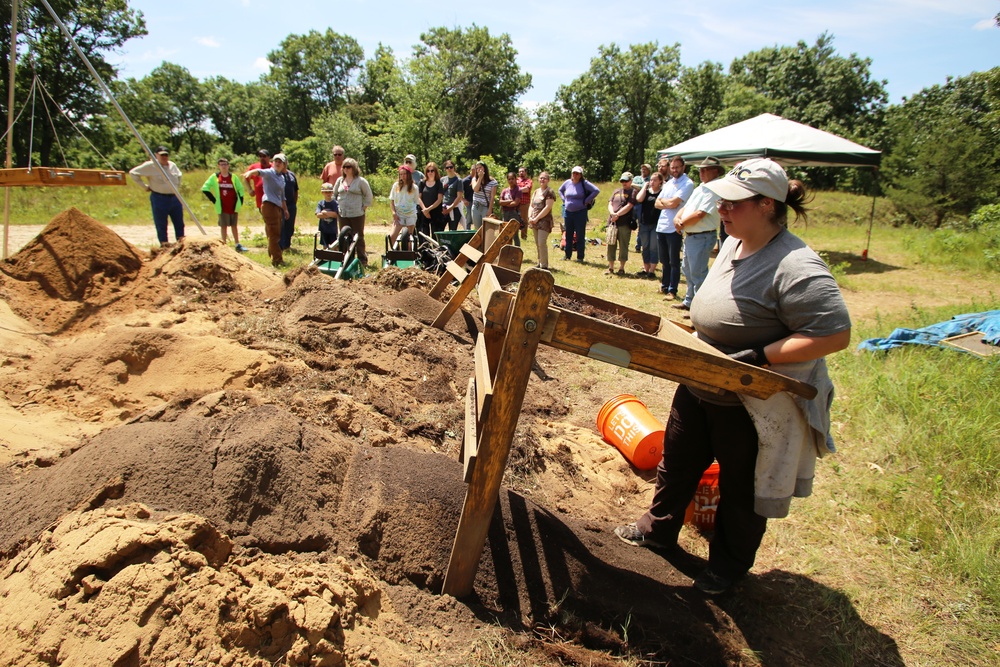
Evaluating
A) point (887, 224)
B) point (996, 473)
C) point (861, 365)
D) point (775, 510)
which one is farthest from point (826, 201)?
point (775, 510)

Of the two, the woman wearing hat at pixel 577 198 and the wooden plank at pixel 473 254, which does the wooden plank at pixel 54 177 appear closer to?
the wooden plank at pixel 473 254

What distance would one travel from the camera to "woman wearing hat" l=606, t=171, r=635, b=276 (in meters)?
11.1

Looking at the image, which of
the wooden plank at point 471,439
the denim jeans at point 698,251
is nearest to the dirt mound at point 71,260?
the wooden plank at point 471,439

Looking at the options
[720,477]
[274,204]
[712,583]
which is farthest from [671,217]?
[712,583]

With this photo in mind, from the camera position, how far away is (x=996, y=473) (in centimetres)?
372

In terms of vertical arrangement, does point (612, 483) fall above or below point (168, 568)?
below

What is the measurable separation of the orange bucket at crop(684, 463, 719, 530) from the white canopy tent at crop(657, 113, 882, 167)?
11.2 meters

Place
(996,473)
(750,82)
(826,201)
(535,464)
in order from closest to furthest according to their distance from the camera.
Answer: (996,473) < (535,464) < (826,201) < (750,82)

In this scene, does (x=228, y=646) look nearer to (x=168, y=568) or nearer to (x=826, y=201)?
(x=168, y=568)

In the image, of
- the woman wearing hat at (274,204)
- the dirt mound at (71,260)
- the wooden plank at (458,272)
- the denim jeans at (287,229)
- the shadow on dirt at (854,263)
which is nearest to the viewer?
the wooden plank at (458,272)

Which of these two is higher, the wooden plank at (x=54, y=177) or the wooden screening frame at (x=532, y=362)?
the wooden plank at (x=54, y=177)

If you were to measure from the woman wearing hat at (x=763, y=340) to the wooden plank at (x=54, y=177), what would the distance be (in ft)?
22.6

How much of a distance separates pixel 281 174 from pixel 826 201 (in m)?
22.9

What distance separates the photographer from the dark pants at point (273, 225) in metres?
9.76
